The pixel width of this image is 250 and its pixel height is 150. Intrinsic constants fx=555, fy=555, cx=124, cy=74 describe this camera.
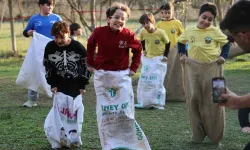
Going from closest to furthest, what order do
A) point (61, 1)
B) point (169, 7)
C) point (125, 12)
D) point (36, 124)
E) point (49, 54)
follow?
point (125, 12) → point (49, 54) → point (36, 124) → point (169, 7) → point (61, 1)

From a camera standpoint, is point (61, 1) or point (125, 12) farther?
point (61, 1)

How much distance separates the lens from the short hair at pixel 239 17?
3.31m

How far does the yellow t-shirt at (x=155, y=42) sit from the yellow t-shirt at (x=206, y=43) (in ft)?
9.81

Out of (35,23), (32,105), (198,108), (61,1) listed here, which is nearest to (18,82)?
(32,105)

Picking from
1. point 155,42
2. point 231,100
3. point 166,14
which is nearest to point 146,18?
point 155,42

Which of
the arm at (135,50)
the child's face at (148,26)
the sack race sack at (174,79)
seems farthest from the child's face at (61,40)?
the sack race sack at (174,79)

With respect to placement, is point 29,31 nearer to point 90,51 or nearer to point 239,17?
point 90,51

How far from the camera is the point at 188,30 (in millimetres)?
6758

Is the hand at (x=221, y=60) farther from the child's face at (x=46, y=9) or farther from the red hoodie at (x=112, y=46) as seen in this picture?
the child's face at (x=46, y=9)

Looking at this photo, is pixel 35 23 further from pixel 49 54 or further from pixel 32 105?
pixel 49 54

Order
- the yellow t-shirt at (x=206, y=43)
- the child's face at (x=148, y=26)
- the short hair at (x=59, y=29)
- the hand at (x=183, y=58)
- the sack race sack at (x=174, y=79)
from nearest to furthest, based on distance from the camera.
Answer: the short hair at (x=59, y=29) → the yellow t-shirt at (x=206, y=43) → the hand at (x=183, y=58) → the child's face at (x=148, y=26) → the sack race sack at (x=174, y=79)

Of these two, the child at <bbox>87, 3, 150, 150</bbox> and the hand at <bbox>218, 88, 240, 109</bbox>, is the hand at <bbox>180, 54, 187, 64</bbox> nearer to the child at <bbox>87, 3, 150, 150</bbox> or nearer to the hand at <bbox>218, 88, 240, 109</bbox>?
the child at <bbox>87, 3, 150, 150</bbox>

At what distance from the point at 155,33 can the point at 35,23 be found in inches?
82.3

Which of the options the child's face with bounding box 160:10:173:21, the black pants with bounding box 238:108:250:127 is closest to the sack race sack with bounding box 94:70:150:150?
the black pants with bounding box 238:108:250:127
